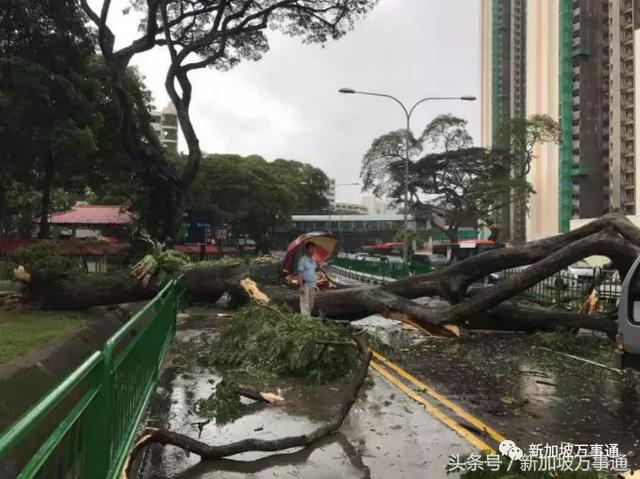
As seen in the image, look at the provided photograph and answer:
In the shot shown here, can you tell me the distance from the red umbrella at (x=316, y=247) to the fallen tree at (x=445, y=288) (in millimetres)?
860

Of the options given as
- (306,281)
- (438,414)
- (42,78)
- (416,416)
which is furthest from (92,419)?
(42,78)

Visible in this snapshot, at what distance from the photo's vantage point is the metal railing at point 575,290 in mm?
13586

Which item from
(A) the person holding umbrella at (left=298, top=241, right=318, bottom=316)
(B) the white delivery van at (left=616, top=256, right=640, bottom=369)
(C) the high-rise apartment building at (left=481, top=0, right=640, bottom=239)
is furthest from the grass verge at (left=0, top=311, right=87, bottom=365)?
(C) the high-rise apartment building at (left=481, top=0, right=640, bottom=239)

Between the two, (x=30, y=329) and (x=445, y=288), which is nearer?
(x=30, y=329)

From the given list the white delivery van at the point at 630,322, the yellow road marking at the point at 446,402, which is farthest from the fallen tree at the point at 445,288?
the white delivery van at the point at 630,322

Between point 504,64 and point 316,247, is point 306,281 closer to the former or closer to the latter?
point 316,247

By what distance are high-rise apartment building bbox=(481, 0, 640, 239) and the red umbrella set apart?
230ft

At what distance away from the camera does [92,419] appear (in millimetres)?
3221

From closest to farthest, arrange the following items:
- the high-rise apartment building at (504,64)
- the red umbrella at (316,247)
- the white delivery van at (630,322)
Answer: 1. the white delivery van at (630,322)
2. the red umbrella at (316,247)
3. the high-rise apartment building at (504,64)

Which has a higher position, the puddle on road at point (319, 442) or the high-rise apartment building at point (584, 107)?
the high-rise apartment building at point (584, 107)

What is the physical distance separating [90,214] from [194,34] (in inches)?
864

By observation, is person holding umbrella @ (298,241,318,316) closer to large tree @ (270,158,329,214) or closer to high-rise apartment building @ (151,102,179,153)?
large tree @ (270,158,329,214)

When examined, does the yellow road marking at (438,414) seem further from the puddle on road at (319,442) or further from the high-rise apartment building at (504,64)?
the high-rise apartment building at (504,64)

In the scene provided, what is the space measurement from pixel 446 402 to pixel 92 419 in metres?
4.34
